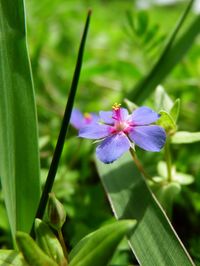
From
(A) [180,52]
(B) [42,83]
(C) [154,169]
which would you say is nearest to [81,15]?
(B) [42,83]

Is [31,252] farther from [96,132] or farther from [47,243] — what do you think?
[96,132]

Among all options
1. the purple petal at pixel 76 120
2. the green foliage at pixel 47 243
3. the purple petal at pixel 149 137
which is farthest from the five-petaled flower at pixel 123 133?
the purple petal at pixel 76 120

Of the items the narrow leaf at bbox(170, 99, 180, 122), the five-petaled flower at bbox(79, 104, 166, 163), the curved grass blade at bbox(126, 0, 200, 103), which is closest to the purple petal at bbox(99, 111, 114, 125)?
the five-petaled flower at bbox(79, 104, 166, 163)

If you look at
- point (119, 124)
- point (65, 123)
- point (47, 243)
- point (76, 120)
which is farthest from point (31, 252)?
point (76, 120)

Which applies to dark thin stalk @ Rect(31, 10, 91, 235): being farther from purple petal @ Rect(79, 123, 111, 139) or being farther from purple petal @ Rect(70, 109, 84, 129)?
purple petal @ Rect(70, 109, 84, 129)

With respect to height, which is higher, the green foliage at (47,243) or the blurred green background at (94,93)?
the blurred green background at (94,93)

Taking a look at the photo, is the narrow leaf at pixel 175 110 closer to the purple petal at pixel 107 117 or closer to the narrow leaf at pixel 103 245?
the purple petal at pixel 107 117
